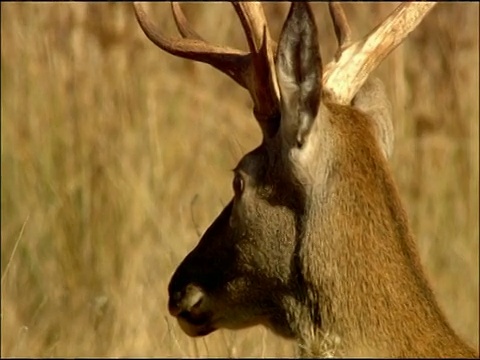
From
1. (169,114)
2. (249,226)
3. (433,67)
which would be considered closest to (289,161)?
(249,226)

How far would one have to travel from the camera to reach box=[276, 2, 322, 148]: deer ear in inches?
150

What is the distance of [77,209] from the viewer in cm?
671

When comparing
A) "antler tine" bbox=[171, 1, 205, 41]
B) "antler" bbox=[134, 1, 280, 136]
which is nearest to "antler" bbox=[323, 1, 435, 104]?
"antler" bbox=[134, 1, 280, 136]

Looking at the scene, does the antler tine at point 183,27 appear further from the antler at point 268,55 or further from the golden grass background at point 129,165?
the golden grass background at point 129,165

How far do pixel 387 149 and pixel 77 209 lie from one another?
255 cm

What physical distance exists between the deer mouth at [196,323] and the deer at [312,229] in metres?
0.02

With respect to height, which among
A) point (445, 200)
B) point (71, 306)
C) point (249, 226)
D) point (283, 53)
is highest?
point (283, 53)

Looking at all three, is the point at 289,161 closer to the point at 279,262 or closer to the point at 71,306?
the point at 279,262

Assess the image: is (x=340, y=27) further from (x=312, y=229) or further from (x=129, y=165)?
(x=129, y=165)

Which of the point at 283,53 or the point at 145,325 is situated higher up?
the point at 283,53

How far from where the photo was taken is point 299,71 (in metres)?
3.86

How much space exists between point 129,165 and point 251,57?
2897 mm

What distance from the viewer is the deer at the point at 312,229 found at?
12.7 feet

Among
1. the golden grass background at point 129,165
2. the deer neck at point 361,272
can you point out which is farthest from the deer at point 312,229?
the golden grass background at point 129,165
